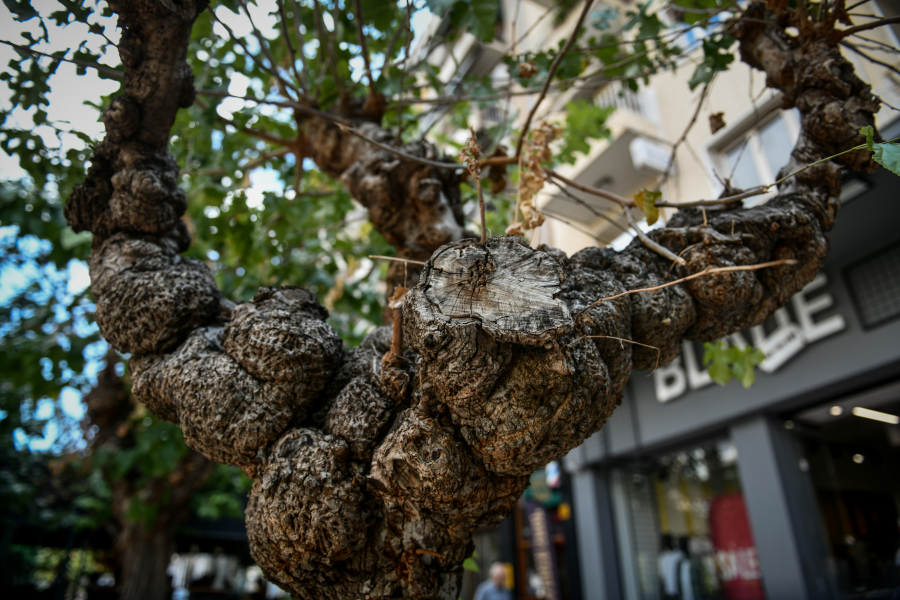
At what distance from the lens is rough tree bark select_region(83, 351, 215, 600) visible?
6.35 m

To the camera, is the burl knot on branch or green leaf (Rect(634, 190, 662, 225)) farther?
green leaf (Rect(634, 190, 662, 225))

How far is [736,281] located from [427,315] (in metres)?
1.14

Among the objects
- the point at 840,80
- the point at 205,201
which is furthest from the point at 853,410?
the point at 205,201

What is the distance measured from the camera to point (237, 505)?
10023 mm

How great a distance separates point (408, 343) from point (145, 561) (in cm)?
703

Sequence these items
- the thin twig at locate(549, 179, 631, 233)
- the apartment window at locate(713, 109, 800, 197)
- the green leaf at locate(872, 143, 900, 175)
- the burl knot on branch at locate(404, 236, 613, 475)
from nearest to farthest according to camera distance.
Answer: the burl knot on branch at locate(404, 236, 613, 475), the green leaf at locate(872, 143, 900, 175), the thin twig at locate(549, 179, 631, 233), the apartment window at locate(713, 109, 800, 197)

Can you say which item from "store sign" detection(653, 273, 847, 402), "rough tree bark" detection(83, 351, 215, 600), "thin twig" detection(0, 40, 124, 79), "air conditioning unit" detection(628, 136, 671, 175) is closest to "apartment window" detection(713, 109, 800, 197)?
"air conditioning unit" detection(628, 136, 671, 175)

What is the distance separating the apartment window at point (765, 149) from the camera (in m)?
5.08

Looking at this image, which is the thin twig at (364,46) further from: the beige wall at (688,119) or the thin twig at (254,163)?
the beige wall at (688,119)

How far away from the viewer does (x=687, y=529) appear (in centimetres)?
692

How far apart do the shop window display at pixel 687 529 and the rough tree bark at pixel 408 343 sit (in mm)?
5011

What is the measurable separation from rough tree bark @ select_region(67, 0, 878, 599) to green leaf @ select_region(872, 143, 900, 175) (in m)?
0.44

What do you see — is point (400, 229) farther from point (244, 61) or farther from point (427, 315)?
point (244, 61)

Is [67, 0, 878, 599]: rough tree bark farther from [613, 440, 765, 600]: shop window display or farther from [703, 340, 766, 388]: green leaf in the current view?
[613, 440, 765, 600]: shop window display
